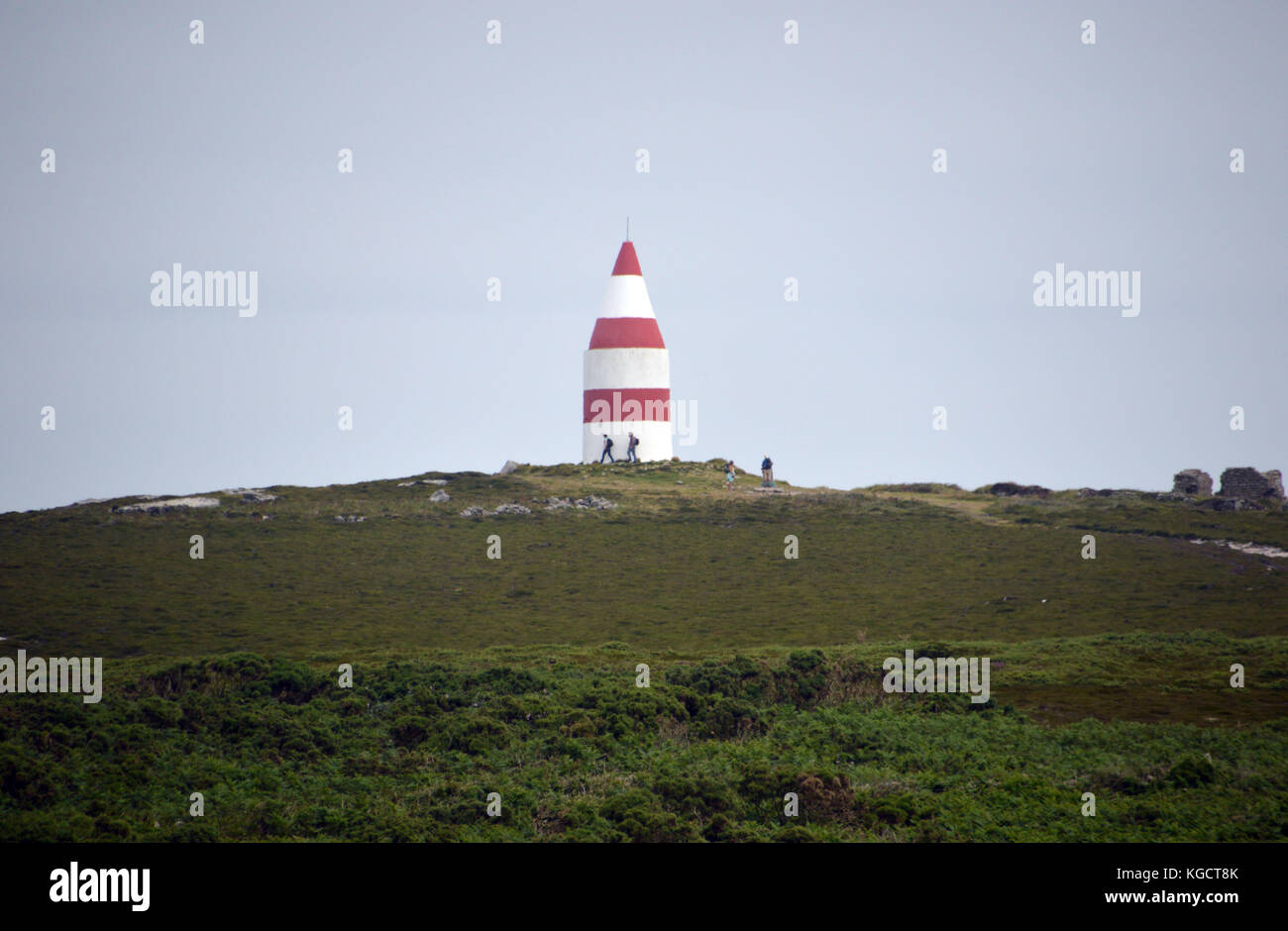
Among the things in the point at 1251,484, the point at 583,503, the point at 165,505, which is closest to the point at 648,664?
the point at 583,503

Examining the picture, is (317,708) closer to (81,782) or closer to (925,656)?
(81,782)

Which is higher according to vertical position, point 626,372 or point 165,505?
point 626,372

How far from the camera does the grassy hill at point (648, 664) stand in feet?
66.9

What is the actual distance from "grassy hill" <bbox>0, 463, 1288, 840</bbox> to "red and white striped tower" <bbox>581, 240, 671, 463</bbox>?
5989 mm

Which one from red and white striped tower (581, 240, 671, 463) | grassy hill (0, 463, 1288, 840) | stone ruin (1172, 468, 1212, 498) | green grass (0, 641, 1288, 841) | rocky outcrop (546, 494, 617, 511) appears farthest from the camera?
red and white striped tower (581, 240, 671, 463)

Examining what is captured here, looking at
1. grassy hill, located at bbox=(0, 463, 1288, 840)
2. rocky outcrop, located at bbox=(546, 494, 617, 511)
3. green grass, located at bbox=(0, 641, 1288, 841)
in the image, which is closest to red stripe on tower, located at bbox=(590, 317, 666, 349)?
grassy hill, located at bbox=(0, 463, 1288, 840)

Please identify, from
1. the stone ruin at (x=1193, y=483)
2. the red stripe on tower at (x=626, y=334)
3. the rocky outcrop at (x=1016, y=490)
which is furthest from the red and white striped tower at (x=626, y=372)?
the stone ruin at (x=1193, y=483)

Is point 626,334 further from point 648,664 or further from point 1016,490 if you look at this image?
point 648,664

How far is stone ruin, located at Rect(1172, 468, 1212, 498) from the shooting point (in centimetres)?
5331

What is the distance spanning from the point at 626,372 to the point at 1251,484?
24.9 meters

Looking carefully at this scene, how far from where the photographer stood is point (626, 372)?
185ft

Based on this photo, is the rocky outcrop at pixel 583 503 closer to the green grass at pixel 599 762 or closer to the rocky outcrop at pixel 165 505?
the rocky outcrop at pixel 165 505

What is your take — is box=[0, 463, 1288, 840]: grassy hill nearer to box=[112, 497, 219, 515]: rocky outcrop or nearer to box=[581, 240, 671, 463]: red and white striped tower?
box=[112, 497, 219, 515]: rocky outcrop
